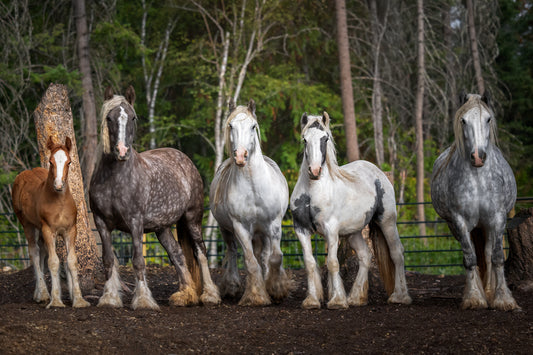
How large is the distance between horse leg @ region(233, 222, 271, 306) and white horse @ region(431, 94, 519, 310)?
88.0 inches

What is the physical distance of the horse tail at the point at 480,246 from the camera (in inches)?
267

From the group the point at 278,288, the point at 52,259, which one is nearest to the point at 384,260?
the point at 278,288

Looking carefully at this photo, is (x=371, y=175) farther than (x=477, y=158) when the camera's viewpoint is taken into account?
Yes

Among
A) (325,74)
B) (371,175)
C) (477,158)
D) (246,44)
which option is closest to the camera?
(477,158)

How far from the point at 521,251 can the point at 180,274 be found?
4.40m

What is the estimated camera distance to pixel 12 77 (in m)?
14.0

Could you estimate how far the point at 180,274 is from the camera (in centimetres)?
725

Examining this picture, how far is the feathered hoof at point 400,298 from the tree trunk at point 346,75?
25.5ft

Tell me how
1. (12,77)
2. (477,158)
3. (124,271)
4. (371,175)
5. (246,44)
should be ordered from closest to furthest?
(477,158)
(371,175)
(124,271)
(12,77)
(246,44)

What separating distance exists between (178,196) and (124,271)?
3.56m

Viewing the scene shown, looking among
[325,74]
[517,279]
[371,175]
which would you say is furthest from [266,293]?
[325,74]

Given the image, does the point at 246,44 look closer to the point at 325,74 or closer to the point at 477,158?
the point at 325,74

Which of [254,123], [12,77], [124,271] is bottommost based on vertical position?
[124,271]

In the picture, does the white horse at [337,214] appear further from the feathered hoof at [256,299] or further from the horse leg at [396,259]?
the feathered hoof at [256,299]
